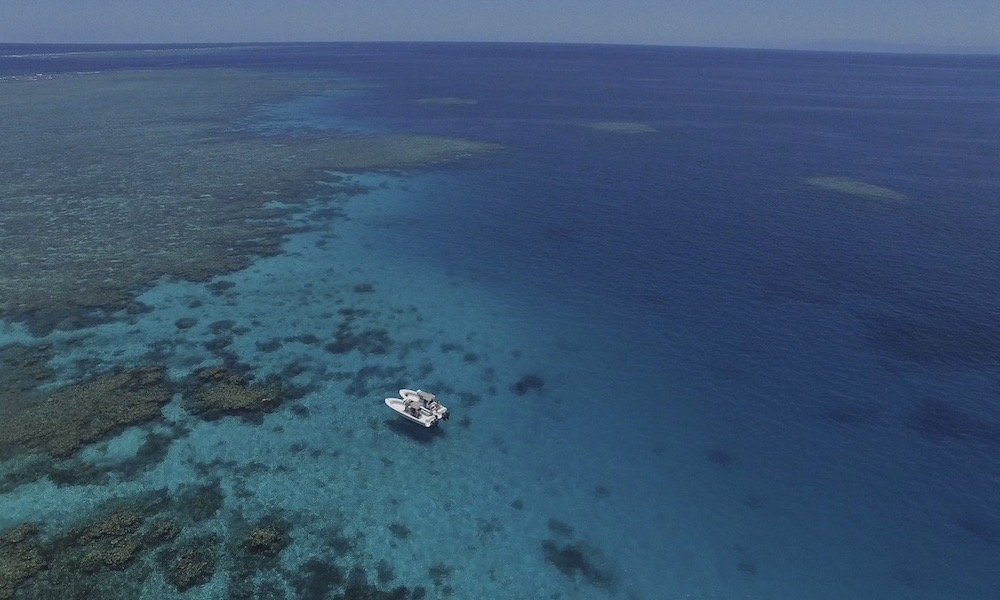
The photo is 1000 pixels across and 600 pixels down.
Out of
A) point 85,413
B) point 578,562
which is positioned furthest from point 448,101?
point 578,562

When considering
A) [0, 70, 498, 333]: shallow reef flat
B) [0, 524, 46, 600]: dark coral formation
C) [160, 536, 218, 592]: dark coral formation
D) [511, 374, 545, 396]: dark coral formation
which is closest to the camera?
[0, 524, 46, 600]: dark coral formation

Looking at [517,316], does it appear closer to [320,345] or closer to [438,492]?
[320,345]

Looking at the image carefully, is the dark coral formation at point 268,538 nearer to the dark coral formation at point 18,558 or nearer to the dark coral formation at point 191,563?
the dark coral formation at point 191,563

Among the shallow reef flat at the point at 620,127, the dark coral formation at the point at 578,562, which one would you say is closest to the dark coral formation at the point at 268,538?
the dark coral formation at the point at 578,562

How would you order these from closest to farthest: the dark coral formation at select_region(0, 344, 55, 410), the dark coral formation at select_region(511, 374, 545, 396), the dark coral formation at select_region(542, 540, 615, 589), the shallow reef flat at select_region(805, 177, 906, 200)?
the dark coral formation at select_region(542, 540, 615, 589) < the dark coral formation at select_region(0, 344, 55, 410) < the dark coral formation at select_region(511, 374, 545, 396) < the shallow reef flat at select_region(805, 177, 906, 200)

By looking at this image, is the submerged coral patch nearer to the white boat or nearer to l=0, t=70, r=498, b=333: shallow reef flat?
l=0, t=70, r=498, b=333: shallow reef flat

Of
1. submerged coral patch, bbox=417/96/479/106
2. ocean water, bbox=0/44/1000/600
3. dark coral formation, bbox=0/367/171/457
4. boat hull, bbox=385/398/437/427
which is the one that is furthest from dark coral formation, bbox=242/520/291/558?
submerged coral patch, bbox=417/96/479/106

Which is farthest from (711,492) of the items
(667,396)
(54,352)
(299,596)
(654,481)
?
(54,352)
